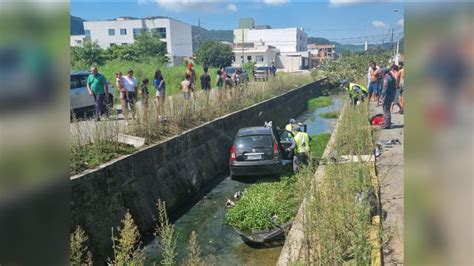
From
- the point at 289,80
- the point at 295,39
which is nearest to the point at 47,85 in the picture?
the point at 289,80

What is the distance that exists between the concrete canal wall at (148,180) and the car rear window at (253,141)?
1.66 metres

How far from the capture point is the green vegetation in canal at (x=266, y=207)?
8133 mm

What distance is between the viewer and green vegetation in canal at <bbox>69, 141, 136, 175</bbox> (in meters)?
7.87

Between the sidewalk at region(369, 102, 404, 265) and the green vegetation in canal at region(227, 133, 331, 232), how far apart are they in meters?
1.48

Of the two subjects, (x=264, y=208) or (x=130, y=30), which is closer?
(x=264, y=208)

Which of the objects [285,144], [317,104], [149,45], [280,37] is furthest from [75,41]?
[280,37]

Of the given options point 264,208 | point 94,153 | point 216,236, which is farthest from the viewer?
point 216,236

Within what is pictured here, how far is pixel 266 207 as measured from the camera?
8461 millimetres

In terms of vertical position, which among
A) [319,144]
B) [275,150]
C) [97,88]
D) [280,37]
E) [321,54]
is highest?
Answer: [280,37]

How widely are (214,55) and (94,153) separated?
2162 inches

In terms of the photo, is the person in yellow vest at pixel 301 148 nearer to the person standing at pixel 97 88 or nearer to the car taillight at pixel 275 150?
the car taillight at pixel 275 150

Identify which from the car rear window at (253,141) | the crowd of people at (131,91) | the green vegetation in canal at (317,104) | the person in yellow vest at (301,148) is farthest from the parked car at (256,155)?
the green vegetation in canal at (317,104)

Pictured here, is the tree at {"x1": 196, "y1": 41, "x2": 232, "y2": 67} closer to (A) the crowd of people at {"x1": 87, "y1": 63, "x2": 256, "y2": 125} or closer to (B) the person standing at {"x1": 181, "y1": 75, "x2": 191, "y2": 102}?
(A) the crowd of people at {"x1": 87, "y1": 63, "x2": 256, "y2": 125}

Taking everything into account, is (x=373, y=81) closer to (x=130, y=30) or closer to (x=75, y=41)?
(x=75, y=41)
